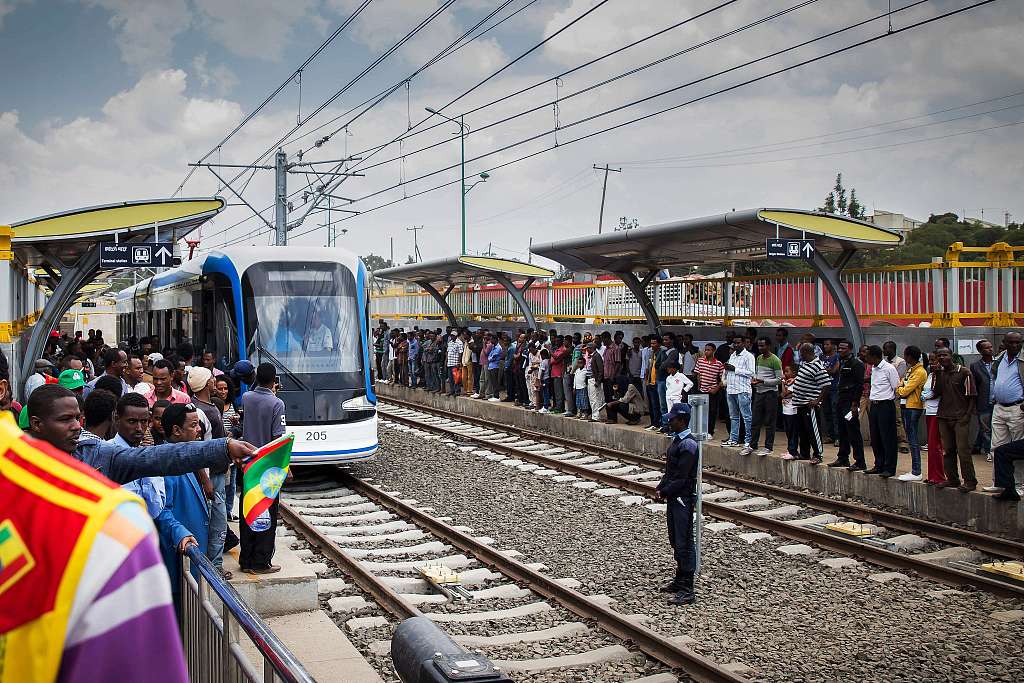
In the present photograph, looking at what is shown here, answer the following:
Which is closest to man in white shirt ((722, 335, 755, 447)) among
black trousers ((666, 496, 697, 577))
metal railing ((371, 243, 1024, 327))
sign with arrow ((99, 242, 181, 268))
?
metal railing ((371, 243, 1024, 327))

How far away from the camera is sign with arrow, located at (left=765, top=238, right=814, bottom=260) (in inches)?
587

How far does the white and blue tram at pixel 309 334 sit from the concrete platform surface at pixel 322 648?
6.04 meters

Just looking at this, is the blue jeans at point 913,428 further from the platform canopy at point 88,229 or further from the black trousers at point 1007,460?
the platform canopy at point 88,229

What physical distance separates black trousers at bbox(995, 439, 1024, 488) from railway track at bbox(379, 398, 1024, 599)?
2.88 feet

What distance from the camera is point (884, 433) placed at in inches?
502

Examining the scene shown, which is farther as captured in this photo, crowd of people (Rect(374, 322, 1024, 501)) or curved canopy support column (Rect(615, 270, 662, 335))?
curved canopy support column (Rect(615, 270, 662, 335))

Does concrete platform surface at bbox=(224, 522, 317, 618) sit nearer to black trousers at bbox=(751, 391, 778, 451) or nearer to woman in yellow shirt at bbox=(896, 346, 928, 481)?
woman in yellow shirt at bbox=(896, 346, 928, 481)

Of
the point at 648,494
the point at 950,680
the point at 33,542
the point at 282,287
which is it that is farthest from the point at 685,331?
the point at 33,542

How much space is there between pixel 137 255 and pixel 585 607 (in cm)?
1073

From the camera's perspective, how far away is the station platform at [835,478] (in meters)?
11.2

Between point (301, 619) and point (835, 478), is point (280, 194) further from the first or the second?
point (301, 619)

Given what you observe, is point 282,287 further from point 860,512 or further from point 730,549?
point 860,512

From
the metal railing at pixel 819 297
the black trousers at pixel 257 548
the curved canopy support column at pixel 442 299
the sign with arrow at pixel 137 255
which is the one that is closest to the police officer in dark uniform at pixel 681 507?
the black trousers at pixel 257 548

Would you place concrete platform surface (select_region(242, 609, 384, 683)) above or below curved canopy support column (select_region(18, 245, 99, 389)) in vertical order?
below
